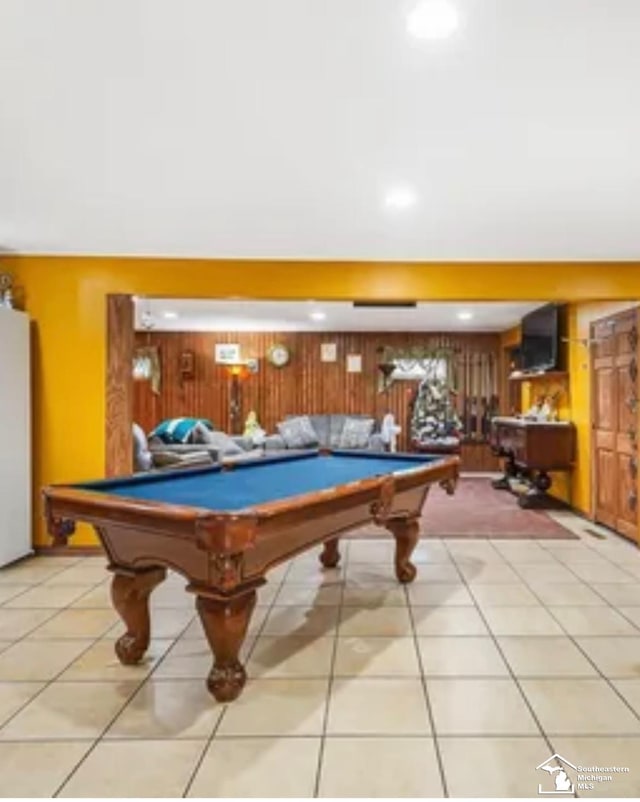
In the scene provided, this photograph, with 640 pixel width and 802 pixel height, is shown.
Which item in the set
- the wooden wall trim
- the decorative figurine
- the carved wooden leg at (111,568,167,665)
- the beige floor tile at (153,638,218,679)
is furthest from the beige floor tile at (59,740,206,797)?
the decorative figurine

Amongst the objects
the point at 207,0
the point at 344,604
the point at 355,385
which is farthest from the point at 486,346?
the point at 207,0

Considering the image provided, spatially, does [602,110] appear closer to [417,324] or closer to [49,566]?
[49,566]

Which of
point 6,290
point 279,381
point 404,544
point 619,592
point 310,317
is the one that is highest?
point 310,317

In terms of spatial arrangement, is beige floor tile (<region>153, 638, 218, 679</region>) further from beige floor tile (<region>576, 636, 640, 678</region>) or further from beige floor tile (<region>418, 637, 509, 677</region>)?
beige floor tile (<region>576, 636, 640, 678</region>)

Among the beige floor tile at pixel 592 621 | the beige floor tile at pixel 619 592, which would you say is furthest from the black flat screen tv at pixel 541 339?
the beige floor tile at pixel 592 621

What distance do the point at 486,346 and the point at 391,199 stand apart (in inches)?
261

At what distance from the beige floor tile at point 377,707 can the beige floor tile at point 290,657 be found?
19 cm

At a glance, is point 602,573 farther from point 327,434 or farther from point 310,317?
point 327,434

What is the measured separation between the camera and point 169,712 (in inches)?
91.0

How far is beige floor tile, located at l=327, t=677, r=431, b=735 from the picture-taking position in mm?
2186

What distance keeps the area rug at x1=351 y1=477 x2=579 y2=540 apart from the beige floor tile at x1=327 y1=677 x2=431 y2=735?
6.79 ft

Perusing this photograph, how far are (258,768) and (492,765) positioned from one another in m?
0.80

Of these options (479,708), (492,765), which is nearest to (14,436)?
(479,708)

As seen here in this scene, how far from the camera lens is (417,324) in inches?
343
